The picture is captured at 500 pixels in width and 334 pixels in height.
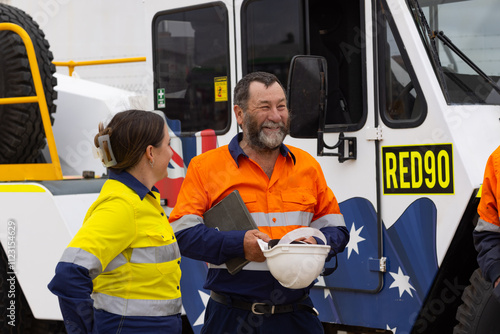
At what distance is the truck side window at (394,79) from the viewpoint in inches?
137

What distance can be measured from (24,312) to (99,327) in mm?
2574

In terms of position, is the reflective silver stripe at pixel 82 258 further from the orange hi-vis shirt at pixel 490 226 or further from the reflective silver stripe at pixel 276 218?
the orange hi-vis shirt at pixel 490 226

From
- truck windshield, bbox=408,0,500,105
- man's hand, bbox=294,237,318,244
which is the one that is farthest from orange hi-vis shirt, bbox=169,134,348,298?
truck windshield, bbox=408,0,500,105

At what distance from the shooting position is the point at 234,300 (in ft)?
9.27

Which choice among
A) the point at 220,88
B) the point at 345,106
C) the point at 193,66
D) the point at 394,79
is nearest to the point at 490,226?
the point at 394,79

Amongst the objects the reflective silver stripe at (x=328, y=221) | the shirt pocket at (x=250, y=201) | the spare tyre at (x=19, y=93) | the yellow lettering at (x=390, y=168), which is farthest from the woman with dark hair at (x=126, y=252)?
the spare tyre at (x=19, y=93)

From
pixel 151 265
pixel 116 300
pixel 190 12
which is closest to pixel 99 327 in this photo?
pixel 116 300

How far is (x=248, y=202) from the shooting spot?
2.81 metres

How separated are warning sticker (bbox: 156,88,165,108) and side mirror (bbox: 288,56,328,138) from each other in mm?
1305

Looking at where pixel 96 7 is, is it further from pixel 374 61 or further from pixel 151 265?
pixel 151 265

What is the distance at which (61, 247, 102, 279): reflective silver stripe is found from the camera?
7.09 ft

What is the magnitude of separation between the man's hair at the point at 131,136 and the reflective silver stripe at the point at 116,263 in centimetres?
32

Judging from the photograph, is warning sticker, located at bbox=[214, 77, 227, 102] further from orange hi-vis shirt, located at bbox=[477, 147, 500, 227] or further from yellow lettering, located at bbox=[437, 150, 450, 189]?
orange hi-vis shirt, located at bbox=[477, 147, 500, 227]

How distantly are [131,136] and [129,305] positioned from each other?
552 millimetres
